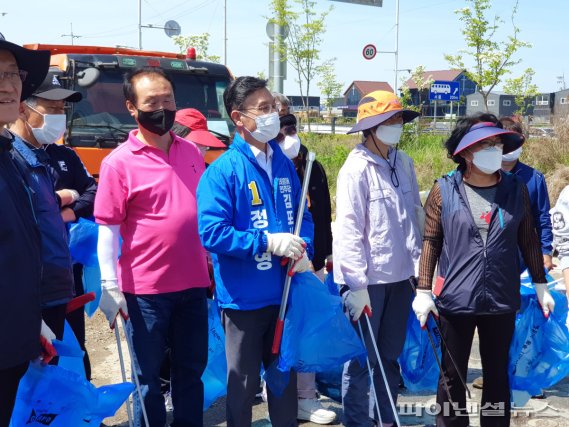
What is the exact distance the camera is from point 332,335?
3061 millimetres

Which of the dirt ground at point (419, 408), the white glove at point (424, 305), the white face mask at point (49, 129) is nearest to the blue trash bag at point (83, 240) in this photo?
the white face mask at point (49, 129)

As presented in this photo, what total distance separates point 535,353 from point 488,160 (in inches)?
55.9

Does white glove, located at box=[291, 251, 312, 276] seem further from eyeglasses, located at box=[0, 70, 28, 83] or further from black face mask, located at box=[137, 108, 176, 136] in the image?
eyeglasses, located at box=[0, 70, 28, 83]

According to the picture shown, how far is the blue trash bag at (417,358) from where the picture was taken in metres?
3.96

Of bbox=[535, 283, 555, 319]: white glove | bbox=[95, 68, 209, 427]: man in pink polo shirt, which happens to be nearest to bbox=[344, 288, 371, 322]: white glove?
bbox=[95, 68, 209, 427]: man in pink polo shirt

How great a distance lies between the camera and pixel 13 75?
84.5 inches

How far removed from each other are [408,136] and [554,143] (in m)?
5.14

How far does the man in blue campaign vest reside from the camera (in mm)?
2871

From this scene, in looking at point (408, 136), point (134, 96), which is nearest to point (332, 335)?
point (134, 96)

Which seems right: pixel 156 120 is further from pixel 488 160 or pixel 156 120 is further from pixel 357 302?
pixel 488 160

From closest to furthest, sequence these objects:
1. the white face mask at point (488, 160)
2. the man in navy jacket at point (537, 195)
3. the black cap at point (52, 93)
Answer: the white face mask at point (488, 160) < the black cap at point (52, 93) < the man in navy jacket at point (537, 195)

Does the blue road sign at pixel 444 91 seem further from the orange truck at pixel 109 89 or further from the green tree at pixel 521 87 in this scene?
the orange truck at pixel 109 89

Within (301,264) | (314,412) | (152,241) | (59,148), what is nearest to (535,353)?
(314,412)

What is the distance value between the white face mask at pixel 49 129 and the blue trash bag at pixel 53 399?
1479 millimetres
